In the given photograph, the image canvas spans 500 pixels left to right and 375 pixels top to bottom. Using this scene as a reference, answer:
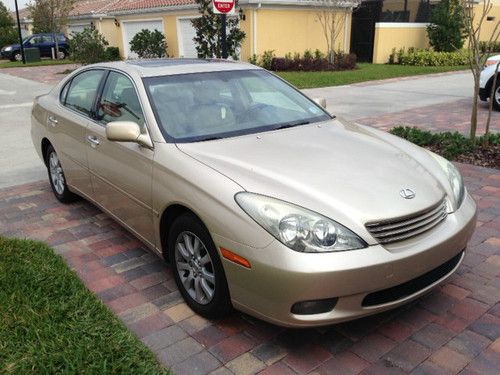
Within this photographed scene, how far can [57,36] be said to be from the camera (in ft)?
100

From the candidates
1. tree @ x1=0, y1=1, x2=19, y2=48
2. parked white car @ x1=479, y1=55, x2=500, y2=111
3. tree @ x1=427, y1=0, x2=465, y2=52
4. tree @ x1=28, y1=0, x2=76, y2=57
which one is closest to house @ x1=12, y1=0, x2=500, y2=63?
tree @ x1=427, y1=0, x2=465, y2=52

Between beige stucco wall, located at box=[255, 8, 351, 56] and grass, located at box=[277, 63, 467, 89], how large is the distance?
86.1 inches

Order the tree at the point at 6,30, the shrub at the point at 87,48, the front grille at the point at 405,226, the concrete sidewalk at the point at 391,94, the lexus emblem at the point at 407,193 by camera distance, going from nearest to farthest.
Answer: the front grille at the point at 405,226, the lexus emblem at the point at 407,193, the concrete sidewalk at the point at 391,94, the shrub at the point at 87,48, the tree at the point at 6,30

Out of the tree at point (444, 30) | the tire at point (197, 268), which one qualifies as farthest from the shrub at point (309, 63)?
the tire at point (197, 268)

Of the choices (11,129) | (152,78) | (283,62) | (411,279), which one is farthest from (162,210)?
(283,62)

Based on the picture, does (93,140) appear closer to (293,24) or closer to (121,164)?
(121,164)

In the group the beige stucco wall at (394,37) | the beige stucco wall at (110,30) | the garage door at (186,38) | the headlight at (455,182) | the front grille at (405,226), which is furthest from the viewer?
the beige stucco wall at (110,30)

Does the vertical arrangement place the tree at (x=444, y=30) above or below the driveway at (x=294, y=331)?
above

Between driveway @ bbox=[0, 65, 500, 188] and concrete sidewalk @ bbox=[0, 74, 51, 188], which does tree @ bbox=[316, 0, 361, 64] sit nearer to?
driveway @ bbox=[0, 65, 500, 188]

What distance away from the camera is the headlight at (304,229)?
2.50 metres

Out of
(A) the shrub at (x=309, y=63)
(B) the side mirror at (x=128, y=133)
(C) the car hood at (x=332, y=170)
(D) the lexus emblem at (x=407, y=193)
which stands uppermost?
(B) the side mirror at (x=128, y=133)

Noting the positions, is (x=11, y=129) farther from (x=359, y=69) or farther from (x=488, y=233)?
(x=359, y=69)

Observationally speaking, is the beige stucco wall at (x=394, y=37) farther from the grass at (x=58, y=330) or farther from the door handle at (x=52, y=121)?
the grass at (x=58, y=330)

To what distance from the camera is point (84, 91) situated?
4559 millimetres
